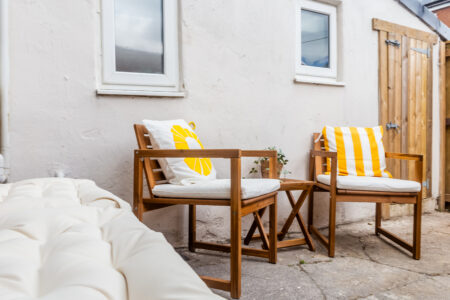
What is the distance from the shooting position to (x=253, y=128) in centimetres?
275

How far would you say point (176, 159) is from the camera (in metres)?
2.00

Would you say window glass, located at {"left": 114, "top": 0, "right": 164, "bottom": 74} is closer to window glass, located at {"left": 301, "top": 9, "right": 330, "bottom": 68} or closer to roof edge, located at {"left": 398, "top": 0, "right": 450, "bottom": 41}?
window glass, located at {"left": 301, "top": 9, "right": 330, "bottom": 68}

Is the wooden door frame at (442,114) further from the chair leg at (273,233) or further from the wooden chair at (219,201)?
the chair leg at (273,233)

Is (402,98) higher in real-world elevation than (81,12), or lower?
lower

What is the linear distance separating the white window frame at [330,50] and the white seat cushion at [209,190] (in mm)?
1458

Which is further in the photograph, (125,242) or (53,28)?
(53,28)

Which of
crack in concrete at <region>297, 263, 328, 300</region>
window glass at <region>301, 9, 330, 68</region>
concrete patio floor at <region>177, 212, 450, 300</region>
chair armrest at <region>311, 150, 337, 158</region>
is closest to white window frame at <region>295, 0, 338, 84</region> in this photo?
window glass at <region>301, 9, 330, 68</region>

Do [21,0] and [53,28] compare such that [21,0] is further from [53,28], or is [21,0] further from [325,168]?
[325,168]

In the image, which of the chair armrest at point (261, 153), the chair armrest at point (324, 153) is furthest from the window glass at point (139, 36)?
the chair armrest at point (324, 153)

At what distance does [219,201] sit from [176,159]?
1.39ft

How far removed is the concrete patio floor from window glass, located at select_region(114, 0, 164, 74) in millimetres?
1359

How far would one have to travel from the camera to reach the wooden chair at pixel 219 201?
5.44 feet

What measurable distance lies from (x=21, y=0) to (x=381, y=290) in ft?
8.55

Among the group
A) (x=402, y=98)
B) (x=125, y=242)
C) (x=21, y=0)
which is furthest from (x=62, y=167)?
(x=402, y=98)
